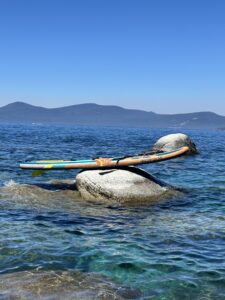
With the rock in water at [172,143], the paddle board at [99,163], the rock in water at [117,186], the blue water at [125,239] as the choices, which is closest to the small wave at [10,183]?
the paddle board at [99,163]

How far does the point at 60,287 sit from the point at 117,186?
27.4 feet

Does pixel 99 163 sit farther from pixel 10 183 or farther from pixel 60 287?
pixel 60 287

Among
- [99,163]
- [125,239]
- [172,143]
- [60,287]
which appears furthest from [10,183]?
[172,143]

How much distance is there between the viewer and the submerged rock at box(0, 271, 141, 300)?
7941mm

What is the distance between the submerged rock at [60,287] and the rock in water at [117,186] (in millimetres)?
7218

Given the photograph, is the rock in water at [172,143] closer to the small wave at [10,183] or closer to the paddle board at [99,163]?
the paddle board at [99,163]

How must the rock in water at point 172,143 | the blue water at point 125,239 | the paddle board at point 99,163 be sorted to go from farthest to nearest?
the rock in water at point 172,143 → the paddle board at point 99,163 → the blue water at point 125,239

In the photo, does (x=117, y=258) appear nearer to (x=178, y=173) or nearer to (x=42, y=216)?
(x=42, y=216)

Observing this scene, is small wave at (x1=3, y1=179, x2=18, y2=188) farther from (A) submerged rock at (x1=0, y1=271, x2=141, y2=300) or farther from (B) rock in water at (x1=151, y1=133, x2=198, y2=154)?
(B) rock in water at (x1=151, y1=133, x2=198, y2=154)

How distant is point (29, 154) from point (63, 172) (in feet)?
37.8

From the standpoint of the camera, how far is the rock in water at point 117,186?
16.4 m

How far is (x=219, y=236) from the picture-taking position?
39.9 feet

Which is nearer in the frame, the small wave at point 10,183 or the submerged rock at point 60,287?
the submerged rock at point 60,287

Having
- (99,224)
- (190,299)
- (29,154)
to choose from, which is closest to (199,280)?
(190,299)
